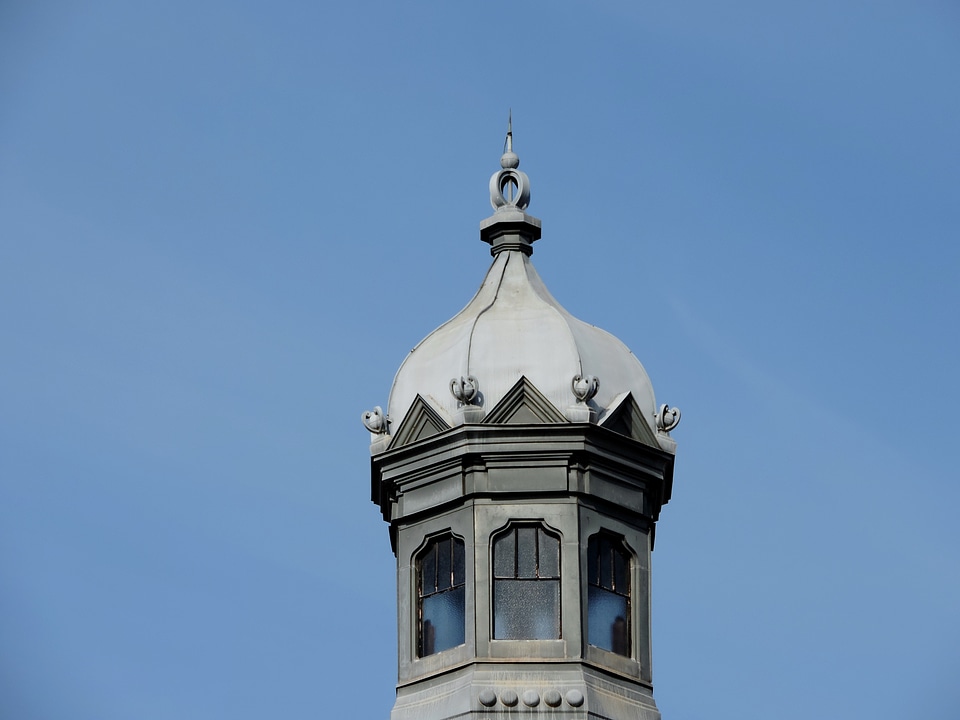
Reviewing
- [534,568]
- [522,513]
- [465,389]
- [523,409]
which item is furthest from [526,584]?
[465,389]

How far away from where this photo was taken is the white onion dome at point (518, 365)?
51.6 meters

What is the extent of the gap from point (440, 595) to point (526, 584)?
5.40 feet

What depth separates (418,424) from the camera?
52250 millimetres

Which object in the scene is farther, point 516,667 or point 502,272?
point 502,272

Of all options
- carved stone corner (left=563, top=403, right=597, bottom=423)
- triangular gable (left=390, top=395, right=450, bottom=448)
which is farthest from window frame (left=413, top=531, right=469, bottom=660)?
carved stone corner (left=563, top=403, right=597, bottom=423)

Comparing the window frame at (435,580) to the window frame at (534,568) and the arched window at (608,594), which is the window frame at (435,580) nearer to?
the window frame at (534,568)

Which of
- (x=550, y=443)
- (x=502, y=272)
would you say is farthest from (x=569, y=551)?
(x=502, y=272)

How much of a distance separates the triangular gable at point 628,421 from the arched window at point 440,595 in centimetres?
325

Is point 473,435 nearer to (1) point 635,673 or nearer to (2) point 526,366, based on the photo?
(2) point 526,366

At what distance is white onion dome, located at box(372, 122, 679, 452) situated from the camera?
51625mm

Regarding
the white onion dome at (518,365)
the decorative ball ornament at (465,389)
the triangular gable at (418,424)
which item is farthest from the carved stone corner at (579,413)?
the triangular gable at (418,424)

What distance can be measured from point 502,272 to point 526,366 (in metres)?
2.74

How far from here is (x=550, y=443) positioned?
51312mm

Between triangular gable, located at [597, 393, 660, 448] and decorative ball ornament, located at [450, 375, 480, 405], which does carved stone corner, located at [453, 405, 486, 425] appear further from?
triangular gable, located at [597, 393, 660, 448]
